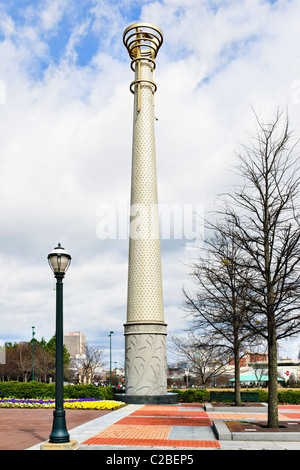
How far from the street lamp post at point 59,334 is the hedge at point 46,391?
15.9 metres

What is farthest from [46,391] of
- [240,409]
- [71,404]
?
[240,409]

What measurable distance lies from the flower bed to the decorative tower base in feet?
8.12

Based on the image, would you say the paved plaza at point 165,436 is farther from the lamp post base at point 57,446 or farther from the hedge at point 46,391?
the hedge at point 46,391

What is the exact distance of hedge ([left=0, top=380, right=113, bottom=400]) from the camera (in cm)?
2722

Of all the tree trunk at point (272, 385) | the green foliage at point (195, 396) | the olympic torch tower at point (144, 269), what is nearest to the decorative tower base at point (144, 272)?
the olympic torch tower at point (144, 269)

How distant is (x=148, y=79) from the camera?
30859mm

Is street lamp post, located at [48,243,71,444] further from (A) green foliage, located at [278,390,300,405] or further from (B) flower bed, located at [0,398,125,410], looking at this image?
(A) green foliage, located at [278,390,300,405]

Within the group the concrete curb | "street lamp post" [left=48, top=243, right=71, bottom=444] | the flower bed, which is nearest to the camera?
"street lamp post" [left=48, top=243, right=71, bottom=444]

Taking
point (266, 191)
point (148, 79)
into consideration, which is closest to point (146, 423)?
point (266, 191)

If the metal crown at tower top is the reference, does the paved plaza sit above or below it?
below

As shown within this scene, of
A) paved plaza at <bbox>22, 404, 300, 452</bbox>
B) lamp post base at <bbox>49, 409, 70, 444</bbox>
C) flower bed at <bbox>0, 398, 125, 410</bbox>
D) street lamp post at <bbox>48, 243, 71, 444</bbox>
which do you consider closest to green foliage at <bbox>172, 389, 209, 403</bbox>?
flower bed at <bbox>0, 398, 125, 410</bbox>

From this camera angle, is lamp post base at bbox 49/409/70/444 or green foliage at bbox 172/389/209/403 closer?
lamp post base at bbox 49/409/70/444

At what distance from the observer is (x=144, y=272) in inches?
1083

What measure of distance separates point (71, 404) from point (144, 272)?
833 cm
